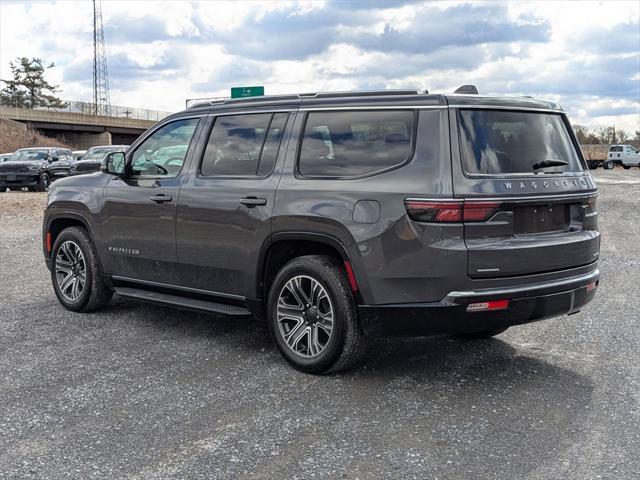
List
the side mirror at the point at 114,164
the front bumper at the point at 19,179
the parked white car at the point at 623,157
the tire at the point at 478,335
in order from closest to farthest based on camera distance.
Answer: the tire at the point at 478,335
the side mirror at the point at 114,164
the front bumper at the point at 19,179
the parked white car at the point at 623,157

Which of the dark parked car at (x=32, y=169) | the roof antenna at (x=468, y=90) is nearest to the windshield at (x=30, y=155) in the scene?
the dark parked car at (x=32, y=169)

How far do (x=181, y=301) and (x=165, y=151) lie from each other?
4.46 feet

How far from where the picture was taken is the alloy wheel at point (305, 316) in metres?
5.27

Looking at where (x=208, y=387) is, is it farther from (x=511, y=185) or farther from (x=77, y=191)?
(x=77, y=191)

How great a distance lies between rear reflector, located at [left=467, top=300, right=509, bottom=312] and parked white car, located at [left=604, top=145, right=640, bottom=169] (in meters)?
57.7

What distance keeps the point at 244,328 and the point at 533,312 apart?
2818 millimetres

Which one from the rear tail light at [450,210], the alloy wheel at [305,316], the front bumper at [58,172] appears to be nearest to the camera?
the rear tail light at [450,210]

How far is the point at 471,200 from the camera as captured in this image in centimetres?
465

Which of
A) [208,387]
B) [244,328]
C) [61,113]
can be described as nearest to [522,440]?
[208,387]

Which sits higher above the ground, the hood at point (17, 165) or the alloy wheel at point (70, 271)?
the hood at point (17, 165)

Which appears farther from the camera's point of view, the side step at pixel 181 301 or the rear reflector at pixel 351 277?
the side step at pixel 181 301

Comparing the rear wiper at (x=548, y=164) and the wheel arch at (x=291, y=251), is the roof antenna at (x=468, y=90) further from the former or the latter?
the wheel arch at (x=291, y=251)

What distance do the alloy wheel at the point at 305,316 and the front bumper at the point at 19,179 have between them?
75.4ft

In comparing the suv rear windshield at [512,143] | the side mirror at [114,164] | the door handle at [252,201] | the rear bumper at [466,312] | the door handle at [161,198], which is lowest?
the rear bumper at [466,312]
